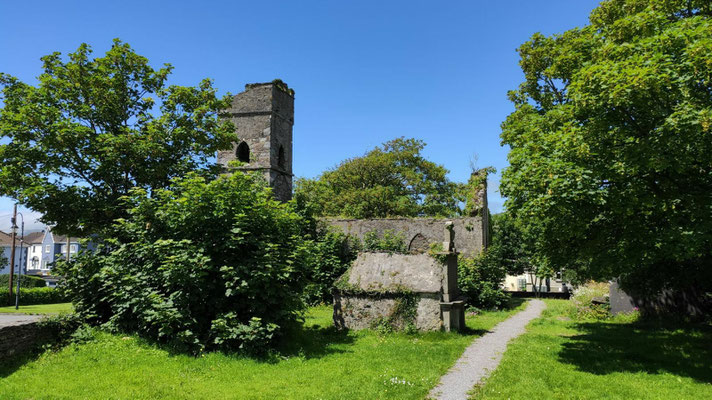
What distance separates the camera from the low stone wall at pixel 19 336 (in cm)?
918

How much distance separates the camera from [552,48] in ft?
53.0

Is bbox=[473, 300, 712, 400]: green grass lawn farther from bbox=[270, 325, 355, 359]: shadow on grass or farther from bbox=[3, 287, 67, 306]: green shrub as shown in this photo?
bbox=[3, 287, 67, 306]: green shrub

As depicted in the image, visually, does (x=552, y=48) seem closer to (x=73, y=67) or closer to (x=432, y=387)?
(x=432, y=387)

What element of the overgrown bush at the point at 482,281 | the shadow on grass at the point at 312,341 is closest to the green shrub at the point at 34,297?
the shadow on grass at the point at 312,341

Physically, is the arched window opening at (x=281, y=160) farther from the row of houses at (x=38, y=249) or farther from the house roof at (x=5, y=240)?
the house roof at (x=5, y=240)

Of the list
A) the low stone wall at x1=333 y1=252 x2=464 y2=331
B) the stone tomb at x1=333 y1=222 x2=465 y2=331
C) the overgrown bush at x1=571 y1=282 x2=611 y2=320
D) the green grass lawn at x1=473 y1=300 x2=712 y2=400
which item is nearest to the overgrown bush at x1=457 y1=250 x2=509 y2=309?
the overgrown bush at x1=571 y1=282 x2=611 y2=320

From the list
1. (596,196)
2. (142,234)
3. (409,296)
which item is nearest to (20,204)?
(142,234)

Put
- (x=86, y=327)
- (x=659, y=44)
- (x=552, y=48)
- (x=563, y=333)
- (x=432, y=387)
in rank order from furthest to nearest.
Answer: (x=552, y=48)
(x=563, y=333)
(x=86, y=327)
(x=659, y=44)
(x=432, y=387)

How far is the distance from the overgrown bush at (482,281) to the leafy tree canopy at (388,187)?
56.4 feet

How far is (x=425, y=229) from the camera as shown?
969 inches

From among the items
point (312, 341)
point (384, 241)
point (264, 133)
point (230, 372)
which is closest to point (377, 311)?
point (312, 341)

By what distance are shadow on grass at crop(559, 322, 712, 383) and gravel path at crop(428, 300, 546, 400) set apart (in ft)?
5.70

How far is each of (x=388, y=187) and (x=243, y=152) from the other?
1771 cm

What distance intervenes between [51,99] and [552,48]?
58.4 feet
